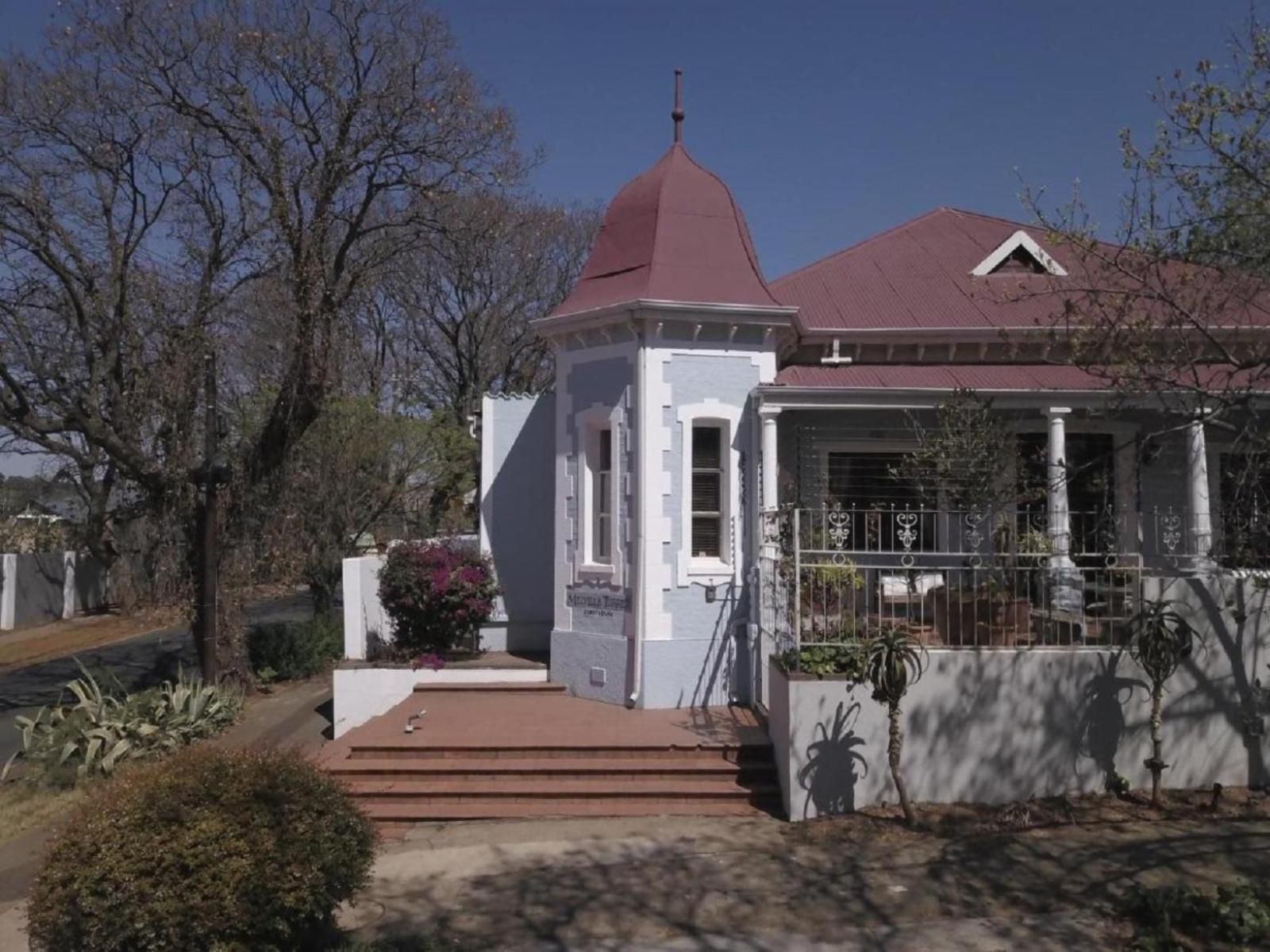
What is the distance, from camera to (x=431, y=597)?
1269cm

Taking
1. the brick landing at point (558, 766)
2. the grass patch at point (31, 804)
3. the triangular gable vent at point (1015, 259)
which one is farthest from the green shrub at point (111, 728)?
the triangular gable vent at point (1015, 259)

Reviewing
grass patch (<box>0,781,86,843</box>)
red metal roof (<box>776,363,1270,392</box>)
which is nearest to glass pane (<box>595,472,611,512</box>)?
red metal roof (<box>776,363,1270,392</box>)

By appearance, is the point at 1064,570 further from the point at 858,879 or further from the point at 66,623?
the point at 66,623

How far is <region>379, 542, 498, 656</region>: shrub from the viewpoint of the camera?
41.8 feet

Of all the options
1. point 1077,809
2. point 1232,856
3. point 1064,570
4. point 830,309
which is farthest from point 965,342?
point 1232,856

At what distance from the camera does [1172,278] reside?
11656 millimetres

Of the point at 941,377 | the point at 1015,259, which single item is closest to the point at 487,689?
the point at 941,377

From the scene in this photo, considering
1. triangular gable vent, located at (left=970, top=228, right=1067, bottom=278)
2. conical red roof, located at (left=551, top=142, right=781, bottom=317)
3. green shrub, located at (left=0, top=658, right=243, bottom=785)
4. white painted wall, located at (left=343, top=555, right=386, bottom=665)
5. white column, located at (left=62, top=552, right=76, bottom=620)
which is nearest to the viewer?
green shrub, located at (left=0, top=658, right=243, bottom=785)

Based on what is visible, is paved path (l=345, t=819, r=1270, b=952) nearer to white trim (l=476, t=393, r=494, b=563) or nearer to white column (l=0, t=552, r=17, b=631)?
white trim (l=476, t=393, r=494, b=563)

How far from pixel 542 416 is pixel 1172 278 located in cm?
825

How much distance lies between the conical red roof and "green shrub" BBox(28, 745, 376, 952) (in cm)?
704

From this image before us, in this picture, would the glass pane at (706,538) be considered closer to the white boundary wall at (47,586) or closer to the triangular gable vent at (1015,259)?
the triangular gable vent at (1015,259)

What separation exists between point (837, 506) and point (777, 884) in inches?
235

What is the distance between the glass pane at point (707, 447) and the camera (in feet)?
37.9
